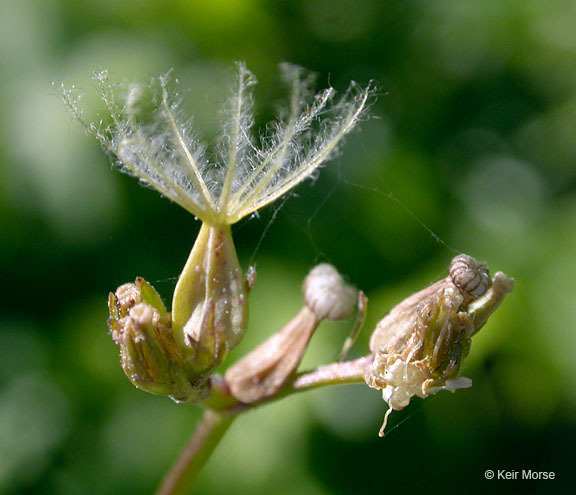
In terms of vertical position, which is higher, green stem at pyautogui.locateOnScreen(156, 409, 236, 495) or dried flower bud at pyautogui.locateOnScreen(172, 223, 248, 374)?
dried flower bud at pyautogui.locateOnScreen(172, 223, 248, 374)

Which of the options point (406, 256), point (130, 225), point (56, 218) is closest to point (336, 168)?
point (406, 256)

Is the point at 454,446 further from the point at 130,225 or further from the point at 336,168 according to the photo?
the point at 130,225

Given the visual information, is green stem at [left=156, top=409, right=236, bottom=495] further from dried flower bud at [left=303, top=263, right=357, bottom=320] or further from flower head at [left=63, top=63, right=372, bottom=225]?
flower head at [left=63, top=63, right=372, bottom=225]

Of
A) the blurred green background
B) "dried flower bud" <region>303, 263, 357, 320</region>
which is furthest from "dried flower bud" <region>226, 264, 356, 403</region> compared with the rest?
the blurred green background

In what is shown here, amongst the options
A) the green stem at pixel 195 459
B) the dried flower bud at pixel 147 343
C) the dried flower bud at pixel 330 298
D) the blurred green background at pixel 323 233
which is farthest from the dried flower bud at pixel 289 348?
the blurred green background at pixel 323 233

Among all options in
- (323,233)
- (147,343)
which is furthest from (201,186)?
(323,233)
